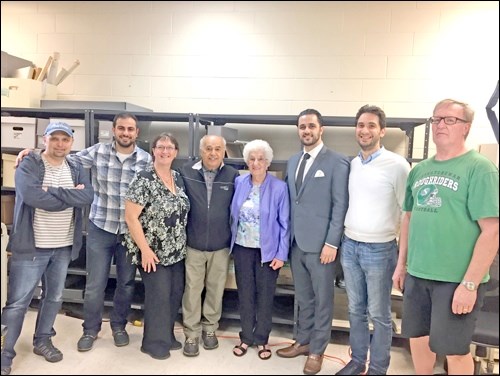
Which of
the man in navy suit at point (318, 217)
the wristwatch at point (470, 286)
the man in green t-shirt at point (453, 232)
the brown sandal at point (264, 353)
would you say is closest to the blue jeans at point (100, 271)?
the brown sandal at point (264, 353)

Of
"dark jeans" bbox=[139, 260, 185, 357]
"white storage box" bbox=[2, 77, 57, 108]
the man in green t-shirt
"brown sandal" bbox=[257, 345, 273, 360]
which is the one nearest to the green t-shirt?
the man in green t-shirt

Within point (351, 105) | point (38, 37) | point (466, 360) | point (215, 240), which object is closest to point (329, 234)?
point (215, 240)

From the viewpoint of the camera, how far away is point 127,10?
1690 millimetres

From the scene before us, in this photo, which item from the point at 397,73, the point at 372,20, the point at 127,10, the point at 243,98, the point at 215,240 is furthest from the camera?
the point at 243,98

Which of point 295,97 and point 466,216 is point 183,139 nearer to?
point 295,97

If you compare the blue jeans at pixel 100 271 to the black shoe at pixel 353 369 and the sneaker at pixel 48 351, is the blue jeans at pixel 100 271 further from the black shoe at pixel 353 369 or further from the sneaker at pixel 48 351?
the black shoe at pixel 353 369

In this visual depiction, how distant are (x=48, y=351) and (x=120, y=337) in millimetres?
404

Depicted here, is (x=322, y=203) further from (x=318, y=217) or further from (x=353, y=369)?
(x=353, y=369)

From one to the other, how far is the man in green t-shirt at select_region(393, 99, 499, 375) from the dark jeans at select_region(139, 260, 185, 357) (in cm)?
120

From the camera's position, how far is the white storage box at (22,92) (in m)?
2.55

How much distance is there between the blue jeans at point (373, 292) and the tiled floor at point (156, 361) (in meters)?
0.12

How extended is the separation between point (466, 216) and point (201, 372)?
49.6 inches

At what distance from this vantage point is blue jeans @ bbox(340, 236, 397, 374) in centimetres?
178

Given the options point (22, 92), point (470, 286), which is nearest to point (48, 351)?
point (22, 92)
